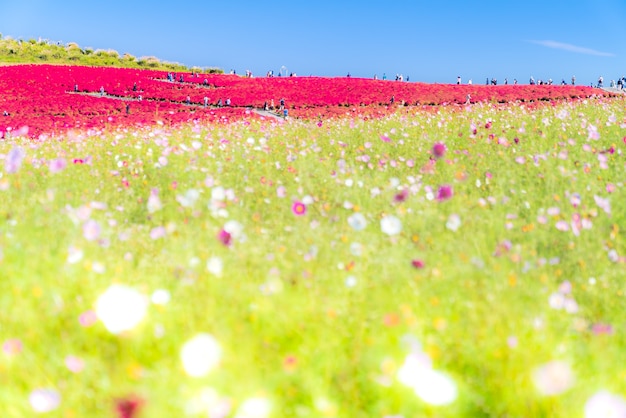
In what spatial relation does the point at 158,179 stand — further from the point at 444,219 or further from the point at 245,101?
the point at 245,101

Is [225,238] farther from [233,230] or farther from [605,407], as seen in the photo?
[605,407]

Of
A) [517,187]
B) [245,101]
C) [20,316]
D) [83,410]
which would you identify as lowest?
[83,410]

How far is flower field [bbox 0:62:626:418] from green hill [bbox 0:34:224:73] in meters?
44.2

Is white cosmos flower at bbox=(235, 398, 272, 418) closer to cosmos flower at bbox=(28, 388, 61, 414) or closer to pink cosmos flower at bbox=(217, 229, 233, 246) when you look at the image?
cosmos flower at bbox=(28, 388, 61, 414)

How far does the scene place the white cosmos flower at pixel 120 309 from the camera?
2504 millimetres

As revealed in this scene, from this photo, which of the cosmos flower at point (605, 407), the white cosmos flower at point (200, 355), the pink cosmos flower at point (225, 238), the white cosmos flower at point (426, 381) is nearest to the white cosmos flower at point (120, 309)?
the white cosmos flower at point (200, 355)

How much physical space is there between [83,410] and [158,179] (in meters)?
4.19

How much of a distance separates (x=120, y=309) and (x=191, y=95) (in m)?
23.1

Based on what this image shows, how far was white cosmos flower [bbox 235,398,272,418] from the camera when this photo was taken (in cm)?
184

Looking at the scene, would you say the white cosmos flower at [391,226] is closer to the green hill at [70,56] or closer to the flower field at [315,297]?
the flower field at [315,297]

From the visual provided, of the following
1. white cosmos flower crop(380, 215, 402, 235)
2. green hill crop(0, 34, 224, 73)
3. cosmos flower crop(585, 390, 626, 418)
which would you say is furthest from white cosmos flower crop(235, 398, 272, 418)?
green hill crop(0, 34, 224, 73)

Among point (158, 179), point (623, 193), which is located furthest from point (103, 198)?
point (623, 193)

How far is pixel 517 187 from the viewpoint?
17.8 ft

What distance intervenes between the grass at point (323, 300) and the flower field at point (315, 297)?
0.01 metres
